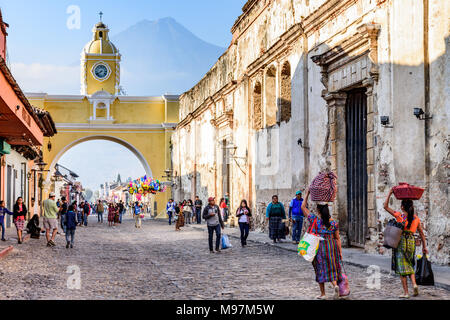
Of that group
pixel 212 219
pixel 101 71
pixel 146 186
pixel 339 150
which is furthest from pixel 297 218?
pixel 101 71

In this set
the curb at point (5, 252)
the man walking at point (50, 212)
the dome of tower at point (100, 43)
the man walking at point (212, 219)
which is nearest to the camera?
the curb at point (5, 252)

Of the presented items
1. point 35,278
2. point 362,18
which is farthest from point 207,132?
point 35,278

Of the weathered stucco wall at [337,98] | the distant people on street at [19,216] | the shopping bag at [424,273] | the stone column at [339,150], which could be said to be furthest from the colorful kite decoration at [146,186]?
the shopping bag at [424,273]

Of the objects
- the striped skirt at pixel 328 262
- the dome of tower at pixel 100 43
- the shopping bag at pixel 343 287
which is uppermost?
the dome of tower at pixel 100 43

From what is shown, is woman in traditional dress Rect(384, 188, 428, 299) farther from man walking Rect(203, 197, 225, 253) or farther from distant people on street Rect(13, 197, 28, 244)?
distant people on street Rect(13, 197, 28, 244)

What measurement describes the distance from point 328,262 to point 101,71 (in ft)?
140

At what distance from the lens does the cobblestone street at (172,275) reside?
8141mm

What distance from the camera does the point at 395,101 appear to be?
12312mm

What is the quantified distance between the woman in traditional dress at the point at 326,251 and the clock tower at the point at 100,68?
134 ft

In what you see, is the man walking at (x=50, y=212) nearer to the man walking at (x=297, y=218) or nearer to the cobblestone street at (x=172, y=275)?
the cobblestone street at (x=172, y=275)

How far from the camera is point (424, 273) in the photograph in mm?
8086

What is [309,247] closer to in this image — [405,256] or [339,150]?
[405,256]

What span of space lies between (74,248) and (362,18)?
8.84 metres
